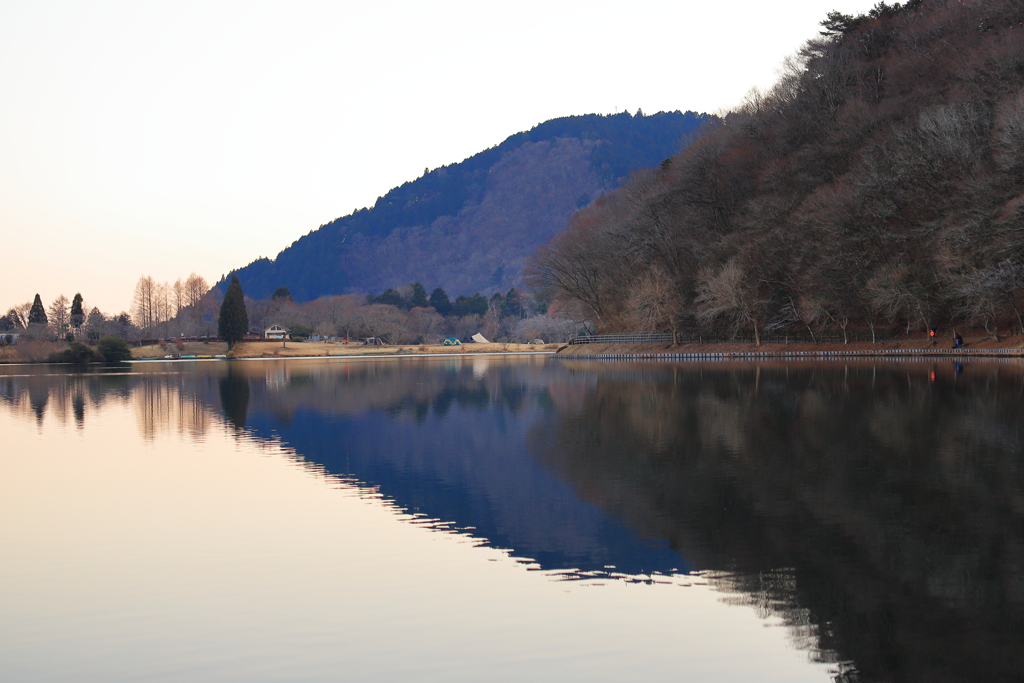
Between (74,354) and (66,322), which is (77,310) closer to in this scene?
(66,322)

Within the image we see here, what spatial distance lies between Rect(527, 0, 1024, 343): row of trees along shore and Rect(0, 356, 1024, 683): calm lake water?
131 ft

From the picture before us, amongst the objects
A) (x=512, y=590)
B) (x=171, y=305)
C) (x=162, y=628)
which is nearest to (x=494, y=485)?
Answer: (x=512, y=590)

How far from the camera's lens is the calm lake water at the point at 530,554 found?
689 cm

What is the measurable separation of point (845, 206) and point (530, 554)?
60.5m

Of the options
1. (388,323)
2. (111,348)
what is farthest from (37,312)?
(388,323)

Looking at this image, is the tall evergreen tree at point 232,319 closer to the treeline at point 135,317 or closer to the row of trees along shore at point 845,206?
the treeline at point 135,317

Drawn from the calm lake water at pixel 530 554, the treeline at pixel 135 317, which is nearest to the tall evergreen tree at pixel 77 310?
the treeline at pixel 135 317

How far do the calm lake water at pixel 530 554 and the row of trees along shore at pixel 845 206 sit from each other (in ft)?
131

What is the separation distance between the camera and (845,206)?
6350 centimetres

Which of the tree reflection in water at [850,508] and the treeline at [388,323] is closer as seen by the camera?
the tree reflection in water at [850,508]

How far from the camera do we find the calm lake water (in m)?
6.89

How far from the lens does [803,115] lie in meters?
77.6

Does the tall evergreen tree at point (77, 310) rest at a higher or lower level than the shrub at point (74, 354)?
higher

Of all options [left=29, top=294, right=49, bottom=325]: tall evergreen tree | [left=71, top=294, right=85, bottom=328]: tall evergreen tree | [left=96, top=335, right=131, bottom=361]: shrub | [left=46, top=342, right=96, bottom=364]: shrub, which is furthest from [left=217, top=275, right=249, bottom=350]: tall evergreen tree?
[left=29, top=294, right=49, bottom=325]: tall evergreen tree
